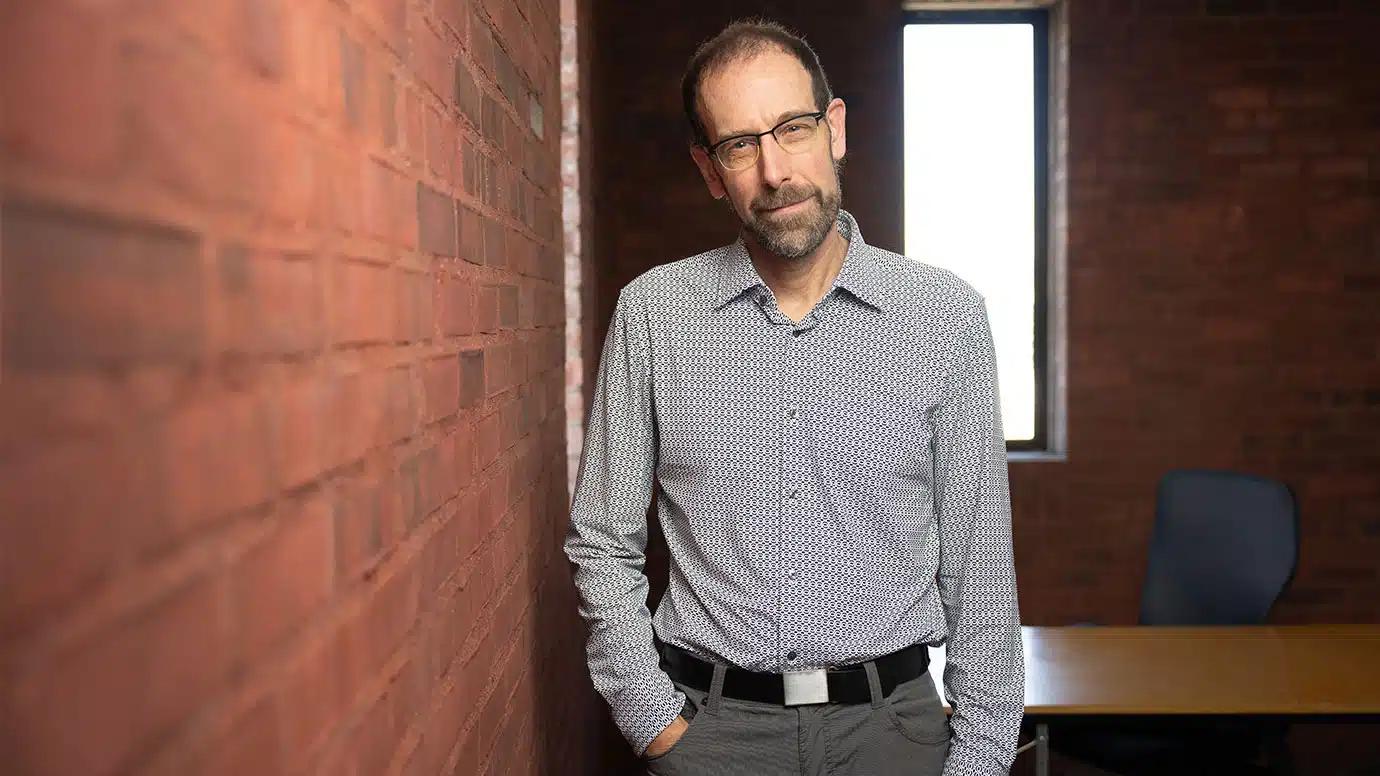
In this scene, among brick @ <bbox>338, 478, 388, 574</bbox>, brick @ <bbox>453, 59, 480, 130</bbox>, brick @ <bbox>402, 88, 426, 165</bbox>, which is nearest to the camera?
brick @ <bbox>338, 478, 388, 574</bbox>

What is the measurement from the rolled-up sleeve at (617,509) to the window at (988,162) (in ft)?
9.74

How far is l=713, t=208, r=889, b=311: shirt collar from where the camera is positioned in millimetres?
1744

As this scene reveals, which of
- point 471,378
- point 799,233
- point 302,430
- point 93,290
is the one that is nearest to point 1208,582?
point 799,233

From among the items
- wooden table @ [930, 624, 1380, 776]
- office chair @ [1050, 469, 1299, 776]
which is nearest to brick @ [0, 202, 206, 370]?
wooden table @ [930, 624, 1380, 776]

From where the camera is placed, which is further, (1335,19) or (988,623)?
(1335,19)

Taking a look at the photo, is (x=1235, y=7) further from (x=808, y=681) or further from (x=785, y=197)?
(x=808, y=681)

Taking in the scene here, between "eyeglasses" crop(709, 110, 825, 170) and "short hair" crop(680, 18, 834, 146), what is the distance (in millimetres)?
36

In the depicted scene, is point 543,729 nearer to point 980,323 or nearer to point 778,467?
point 778,467

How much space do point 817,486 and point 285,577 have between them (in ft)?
3.54

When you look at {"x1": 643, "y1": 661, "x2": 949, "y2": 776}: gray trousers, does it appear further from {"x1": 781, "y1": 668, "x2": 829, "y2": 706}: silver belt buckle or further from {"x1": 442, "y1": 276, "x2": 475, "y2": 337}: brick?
{"x1": 442, "y1": 276, "x2": 475, "y2": 337}: brick

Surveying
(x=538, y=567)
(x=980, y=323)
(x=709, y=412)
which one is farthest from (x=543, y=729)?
(x=980, y=323)

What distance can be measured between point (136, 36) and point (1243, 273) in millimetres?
4500

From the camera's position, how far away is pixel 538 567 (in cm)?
202

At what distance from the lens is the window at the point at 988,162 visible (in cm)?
459
